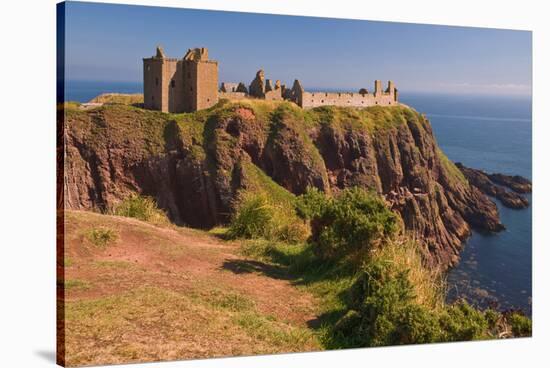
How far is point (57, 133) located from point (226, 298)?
13.4 ft

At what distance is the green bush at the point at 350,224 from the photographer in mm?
13133

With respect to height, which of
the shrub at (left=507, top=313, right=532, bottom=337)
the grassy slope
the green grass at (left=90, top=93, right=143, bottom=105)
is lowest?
the shrub at (left=507, top=313, right=532, bottom=337)

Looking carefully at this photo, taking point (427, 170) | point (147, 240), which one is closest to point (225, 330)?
point (147, 240)

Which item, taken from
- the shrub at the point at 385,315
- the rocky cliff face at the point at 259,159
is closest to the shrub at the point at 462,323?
the shrub at the point at 385,315

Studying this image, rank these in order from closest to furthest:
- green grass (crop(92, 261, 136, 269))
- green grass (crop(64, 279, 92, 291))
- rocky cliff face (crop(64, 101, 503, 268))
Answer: green grass (crop(64, 279, 92, 291)) → green grass (crop(92, 261, 136, 269)) → rocky cliff face (crop(64, 101, 503, 268))

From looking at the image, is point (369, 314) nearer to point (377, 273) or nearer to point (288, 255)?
point (377, 273)

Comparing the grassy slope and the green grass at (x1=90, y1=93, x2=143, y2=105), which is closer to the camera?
the grassy slope

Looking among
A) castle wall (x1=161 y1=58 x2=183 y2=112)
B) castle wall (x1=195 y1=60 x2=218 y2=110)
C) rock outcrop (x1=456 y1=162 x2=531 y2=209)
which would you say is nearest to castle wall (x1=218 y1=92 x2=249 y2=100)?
castle wall (x1=195 y1=60 x2=218 y2=110)

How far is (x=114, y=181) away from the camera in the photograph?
123ft

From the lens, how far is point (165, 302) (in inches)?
427

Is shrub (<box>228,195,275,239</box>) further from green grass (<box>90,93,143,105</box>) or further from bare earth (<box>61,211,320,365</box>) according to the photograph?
green grass (<box>90,93,143,105</box>)

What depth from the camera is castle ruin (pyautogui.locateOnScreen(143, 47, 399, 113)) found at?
1267 inches

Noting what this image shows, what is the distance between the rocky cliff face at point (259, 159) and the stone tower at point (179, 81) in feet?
3.04

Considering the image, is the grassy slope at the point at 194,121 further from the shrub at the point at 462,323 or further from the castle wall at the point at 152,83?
the shrub at the point at 462,323
